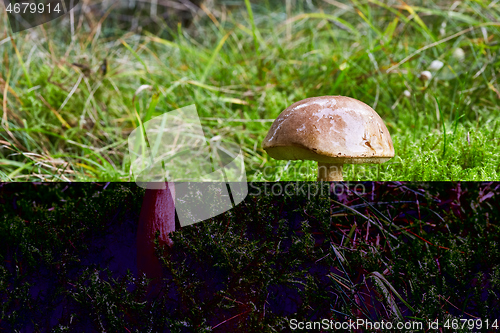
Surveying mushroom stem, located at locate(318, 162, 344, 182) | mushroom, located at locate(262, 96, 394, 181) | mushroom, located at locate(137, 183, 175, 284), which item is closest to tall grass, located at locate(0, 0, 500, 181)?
mushroom stem, located at locate(318, 162, 344, 182)

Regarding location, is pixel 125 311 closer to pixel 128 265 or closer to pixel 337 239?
pixel 128 265

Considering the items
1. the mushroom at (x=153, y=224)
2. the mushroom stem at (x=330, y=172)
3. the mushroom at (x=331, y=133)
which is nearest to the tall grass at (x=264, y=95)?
the mushroom stem at (x=330, y=172)

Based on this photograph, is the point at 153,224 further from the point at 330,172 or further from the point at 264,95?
the point at 264,95

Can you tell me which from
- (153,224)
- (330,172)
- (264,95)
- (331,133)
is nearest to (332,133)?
(331,133)

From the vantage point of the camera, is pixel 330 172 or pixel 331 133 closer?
pixel 331 133

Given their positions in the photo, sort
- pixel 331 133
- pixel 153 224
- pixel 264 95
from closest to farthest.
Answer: pixel 331 133 < pixel 153 224 < pixel 264 95

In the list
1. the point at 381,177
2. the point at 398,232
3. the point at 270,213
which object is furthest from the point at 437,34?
the point at 270,213
